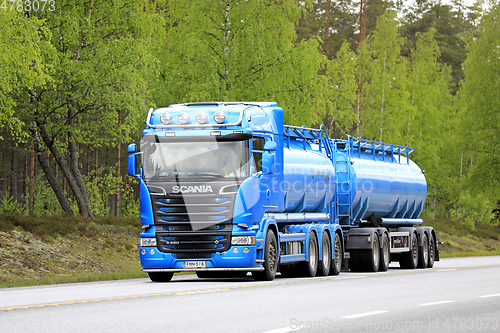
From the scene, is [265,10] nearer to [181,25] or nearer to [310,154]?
[181,25]

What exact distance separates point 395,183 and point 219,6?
11864 mm

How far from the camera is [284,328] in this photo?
9797 mm

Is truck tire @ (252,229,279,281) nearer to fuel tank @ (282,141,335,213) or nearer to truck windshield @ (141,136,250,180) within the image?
fuel tank @ (282,141,335,213)

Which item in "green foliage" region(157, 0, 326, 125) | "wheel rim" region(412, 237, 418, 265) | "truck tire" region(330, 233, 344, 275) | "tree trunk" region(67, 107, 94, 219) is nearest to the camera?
"truck tire" region(330, 233, 344, 275)

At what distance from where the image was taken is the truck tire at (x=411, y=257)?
27.8 meters

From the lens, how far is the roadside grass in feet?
72.7

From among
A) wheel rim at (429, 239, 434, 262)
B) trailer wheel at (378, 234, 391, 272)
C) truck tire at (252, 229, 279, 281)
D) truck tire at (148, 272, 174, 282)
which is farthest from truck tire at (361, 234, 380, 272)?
truck tire at (148, 272, 174, 282)

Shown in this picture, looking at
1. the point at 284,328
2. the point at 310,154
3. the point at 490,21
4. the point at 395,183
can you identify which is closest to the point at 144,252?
the point at 310,154

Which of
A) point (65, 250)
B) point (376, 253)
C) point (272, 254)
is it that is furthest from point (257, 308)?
point (65, 250)

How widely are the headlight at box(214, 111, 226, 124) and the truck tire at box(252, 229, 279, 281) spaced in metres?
2.81

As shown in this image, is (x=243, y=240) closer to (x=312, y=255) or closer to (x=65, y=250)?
(x=312, y=255)

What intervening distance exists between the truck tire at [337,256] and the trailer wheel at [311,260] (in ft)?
3.79

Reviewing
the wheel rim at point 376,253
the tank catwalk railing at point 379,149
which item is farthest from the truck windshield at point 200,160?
the wheel rim at point 376,253

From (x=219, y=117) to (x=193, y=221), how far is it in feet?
7.97
